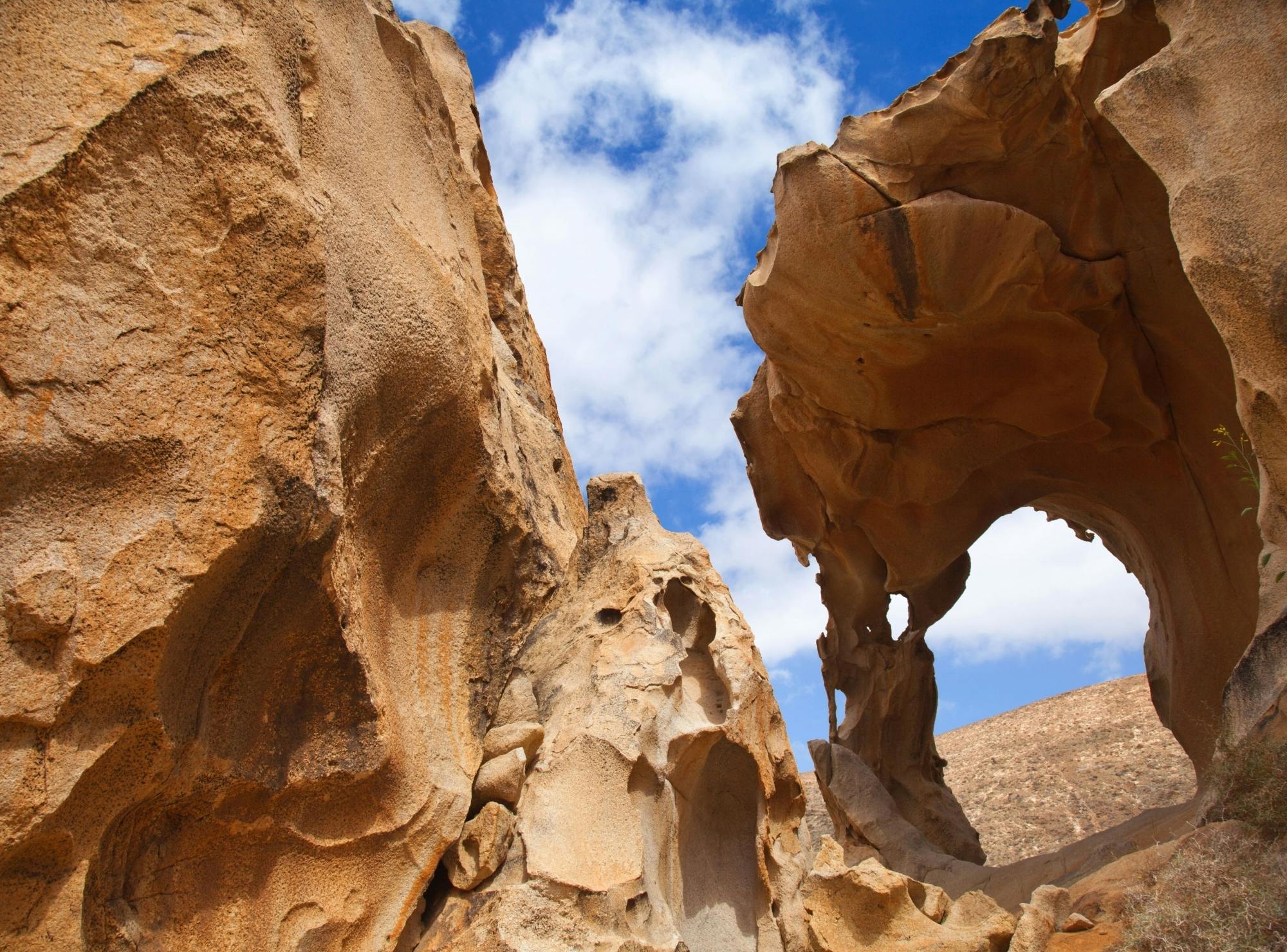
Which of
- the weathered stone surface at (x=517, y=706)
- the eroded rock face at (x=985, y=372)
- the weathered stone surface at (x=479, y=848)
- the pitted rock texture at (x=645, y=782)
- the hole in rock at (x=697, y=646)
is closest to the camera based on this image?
the pitted rock texture at (x=645, y=782)

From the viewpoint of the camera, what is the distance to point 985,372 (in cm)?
793

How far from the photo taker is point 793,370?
7.98 m

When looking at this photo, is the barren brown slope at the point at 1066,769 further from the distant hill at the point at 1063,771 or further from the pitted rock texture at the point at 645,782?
the pitted rock texture at the point at 645,782

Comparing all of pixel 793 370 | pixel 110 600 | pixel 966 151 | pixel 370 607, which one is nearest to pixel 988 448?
pixel 793 370

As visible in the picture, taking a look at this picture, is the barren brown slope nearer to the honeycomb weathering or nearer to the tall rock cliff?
the honeycomb weathering

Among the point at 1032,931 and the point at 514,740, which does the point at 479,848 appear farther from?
the point at 1032,931

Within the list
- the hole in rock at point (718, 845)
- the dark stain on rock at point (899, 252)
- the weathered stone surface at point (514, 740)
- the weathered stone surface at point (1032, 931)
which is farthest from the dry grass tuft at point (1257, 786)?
the dark stain on rock at point (899, 252)

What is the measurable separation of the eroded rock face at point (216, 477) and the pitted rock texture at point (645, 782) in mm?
385

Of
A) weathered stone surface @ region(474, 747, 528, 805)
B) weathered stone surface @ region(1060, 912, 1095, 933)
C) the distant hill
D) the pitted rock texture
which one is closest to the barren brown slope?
the distant hill

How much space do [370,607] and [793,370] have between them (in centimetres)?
470

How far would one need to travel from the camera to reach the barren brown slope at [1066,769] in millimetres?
10781

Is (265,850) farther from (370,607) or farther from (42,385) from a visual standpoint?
(42,385)

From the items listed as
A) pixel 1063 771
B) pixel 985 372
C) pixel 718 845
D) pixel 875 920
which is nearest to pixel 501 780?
pixel 718 845

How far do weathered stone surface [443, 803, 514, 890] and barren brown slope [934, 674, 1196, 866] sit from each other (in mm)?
7775
